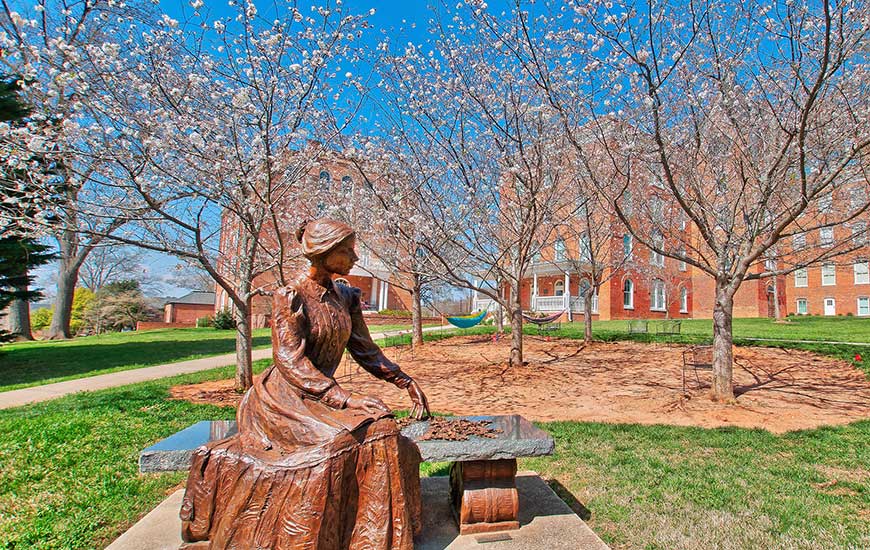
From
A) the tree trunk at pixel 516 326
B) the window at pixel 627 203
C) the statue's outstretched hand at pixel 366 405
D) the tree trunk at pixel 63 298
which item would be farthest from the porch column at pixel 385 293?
the statue's outstretched hand at pixel 366 405

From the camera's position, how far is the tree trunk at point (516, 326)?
390 inches

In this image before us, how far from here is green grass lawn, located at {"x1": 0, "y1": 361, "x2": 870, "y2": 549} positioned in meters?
3.26

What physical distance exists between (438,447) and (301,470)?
0.86m

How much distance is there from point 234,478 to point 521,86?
7712 millimetres

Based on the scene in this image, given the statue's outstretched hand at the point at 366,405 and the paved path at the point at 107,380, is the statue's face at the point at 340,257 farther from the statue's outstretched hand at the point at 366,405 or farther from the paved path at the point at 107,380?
the paved path at the point at 107,380

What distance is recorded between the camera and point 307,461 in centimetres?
224

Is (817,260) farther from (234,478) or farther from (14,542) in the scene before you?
(14,542)

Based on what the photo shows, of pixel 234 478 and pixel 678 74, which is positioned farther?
pixel 678 74

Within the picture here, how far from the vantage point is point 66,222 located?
601 centimetres

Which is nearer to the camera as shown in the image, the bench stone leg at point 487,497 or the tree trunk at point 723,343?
the bench stone leg at point 487,497

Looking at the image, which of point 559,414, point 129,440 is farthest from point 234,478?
point 559,414

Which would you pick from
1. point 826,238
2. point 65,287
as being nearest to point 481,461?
point 826,238

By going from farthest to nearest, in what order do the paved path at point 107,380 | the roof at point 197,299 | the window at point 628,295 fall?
the roof at point 197,299 → the window at point 628,295 → the paved path at point 107,380

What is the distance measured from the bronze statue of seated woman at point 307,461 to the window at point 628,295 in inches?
1080
